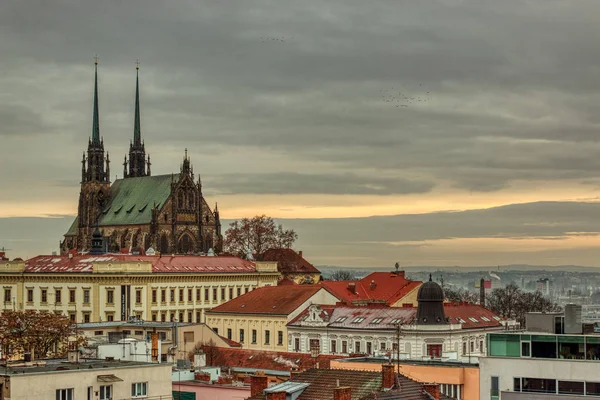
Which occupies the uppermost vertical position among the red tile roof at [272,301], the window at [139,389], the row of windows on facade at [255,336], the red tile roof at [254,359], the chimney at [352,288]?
the chimney at [352,288]

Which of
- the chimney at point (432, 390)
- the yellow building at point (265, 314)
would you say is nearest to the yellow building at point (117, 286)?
the yellow building at point (265, 314)

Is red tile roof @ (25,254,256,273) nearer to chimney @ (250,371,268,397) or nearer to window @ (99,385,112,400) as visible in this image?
chimney @ (250,371,268,397)

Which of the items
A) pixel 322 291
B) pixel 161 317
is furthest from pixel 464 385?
pixel 161 317

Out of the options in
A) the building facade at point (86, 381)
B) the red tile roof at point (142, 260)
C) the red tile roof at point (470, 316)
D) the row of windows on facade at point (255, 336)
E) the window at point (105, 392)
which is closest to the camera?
the building facade at point (86, 381)

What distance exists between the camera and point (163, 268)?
175 metres

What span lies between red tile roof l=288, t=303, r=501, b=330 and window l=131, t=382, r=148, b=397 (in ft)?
211

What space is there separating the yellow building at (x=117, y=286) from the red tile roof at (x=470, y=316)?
49.4 m

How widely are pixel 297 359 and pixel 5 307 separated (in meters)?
75.2

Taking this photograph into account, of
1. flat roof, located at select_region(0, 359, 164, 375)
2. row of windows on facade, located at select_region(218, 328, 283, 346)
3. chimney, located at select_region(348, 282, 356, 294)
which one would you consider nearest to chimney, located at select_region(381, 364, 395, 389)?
flat roof, located at select_region(0, 359, 164, 375)

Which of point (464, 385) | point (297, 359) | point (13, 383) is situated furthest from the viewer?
point (297, 359)

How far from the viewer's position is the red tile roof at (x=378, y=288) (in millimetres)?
155750

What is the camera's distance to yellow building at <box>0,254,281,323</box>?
6604 inches

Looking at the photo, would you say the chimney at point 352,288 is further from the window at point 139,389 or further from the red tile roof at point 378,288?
the window at point 139,389

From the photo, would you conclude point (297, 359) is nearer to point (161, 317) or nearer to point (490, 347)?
point (490, 347)
